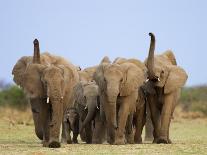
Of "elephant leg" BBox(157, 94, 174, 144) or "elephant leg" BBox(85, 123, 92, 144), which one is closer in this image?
"elephant leg" BBox(157, 94, 174, 144)

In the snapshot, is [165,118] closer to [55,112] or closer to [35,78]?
[35,78]

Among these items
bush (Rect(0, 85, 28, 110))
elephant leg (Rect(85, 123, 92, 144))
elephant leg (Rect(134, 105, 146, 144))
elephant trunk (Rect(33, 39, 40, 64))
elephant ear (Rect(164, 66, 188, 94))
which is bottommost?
bush (Rect(0, 85, 28, 110))

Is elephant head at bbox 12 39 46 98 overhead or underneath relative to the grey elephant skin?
overhead

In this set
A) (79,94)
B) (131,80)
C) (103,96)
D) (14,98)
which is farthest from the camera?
(14,98)

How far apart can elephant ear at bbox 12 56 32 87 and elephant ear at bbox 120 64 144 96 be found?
2.69m

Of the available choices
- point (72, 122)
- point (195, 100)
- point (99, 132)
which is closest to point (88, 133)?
point (72, 122)

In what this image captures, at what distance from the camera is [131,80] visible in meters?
26.8

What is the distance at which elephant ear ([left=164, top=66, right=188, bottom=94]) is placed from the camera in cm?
2747

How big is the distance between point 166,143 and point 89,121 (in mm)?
2513

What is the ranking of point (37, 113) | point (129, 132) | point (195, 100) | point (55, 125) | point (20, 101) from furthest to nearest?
point (195, 100)
point (20, 101)
point (129, 132)
point (37, 113)
point (55, 125)

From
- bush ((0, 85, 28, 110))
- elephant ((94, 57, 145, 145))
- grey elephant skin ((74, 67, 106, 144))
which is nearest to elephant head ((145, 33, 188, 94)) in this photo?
elephant ((94, 57, 145, 145))

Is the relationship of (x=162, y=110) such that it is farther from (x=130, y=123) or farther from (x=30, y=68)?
(x=30, y=68)

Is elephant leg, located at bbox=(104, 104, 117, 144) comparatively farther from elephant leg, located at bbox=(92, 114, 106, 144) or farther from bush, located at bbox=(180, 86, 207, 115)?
bush, located at bbox=(180, 86, 207, 115)

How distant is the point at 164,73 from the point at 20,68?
394 centimetres
